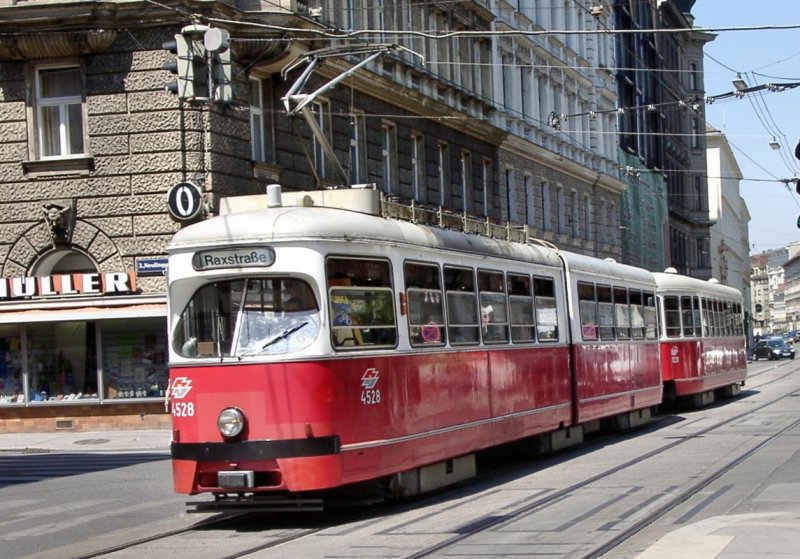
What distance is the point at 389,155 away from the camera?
114 ft

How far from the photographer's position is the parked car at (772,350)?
253 ft

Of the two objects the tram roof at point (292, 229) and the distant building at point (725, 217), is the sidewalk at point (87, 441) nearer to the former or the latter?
the tram roof at point (292, 229)

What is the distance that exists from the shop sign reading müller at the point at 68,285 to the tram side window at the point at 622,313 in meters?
9.68

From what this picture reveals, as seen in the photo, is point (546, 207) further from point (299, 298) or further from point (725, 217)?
point (725, 217)

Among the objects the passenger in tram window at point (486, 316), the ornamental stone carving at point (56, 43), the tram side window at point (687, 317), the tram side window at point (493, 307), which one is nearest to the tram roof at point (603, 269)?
the tram side window at point (493, 307)

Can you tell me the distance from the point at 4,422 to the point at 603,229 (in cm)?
3268

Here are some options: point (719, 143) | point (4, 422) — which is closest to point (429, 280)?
point (4, 422)

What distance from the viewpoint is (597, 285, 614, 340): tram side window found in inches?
838

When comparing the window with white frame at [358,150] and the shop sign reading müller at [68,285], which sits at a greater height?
the window with white frame at [358,150]

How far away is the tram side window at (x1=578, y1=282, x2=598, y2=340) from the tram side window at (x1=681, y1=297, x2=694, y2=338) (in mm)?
8621

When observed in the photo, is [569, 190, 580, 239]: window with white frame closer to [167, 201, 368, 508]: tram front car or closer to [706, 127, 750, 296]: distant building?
[167, 201, 368, 508]: tram front car

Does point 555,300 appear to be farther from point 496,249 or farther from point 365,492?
point 365,492

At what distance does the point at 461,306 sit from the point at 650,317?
413 inches

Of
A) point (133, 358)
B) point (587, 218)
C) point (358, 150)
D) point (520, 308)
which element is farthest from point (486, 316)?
point (587, 218)
